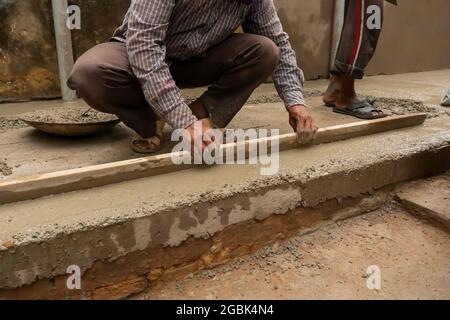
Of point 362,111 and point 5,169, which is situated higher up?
point 362,111

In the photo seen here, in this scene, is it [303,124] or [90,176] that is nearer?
[90,176]

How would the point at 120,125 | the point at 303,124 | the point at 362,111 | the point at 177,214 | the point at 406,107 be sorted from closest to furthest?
the point at 177,214 → the point at 303,124 → the point at 120,125 → the point at 362,111 → the point at 406,107

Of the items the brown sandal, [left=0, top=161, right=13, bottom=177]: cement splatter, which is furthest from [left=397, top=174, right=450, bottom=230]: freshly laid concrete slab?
[left=0, top=161, right=13, bottom=177]: cement splatter

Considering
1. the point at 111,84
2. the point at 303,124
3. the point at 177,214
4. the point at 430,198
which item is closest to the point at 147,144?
the point at 111,84

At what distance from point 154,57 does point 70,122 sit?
74cm

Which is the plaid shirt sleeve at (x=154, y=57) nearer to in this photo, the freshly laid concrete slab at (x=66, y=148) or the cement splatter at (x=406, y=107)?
the freshly laid concrete slab at (x=66, y=148)

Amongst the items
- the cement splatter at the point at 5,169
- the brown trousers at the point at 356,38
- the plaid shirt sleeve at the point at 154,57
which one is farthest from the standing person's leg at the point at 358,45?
the cement splatter at the point at 5,169

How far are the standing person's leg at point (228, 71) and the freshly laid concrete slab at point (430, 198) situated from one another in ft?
2.78

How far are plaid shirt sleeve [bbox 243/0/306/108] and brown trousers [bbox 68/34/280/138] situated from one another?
81 mm

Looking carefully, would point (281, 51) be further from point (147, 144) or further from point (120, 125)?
point (120, 125)

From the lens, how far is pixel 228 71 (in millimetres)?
1819

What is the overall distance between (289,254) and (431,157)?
920mm

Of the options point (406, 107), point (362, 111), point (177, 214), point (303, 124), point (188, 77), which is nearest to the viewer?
point (177, 214)

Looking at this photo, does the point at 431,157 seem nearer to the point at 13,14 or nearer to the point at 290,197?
the point at 290,197
